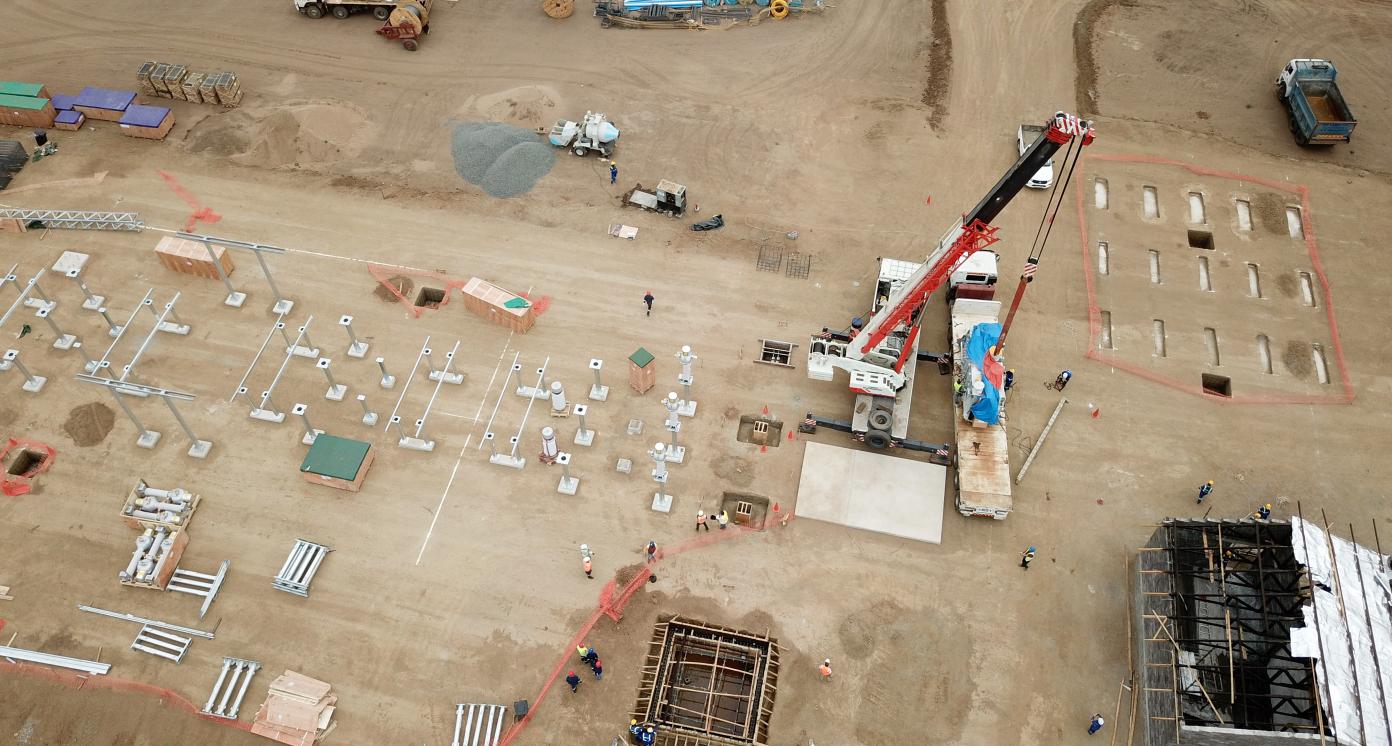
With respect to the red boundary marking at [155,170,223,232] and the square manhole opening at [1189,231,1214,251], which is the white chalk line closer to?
the red boundary marking at [155,170,223,232]

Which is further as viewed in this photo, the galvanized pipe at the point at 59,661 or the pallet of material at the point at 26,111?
the pallet of material at the point at 26,111

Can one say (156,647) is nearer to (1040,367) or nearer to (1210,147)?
(1040,367)

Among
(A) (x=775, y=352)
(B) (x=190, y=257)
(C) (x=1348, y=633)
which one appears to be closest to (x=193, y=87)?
(B) (x=190, y=257)

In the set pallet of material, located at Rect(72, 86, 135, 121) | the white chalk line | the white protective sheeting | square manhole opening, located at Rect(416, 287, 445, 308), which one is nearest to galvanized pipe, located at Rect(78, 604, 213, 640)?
the white chalk line

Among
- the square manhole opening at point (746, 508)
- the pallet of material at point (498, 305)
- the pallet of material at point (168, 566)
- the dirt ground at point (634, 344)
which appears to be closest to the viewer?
the dirt ground at point (634, 344)

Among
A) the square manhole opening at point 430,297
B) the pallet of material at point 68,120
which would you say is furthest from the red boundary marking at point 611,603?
the pallet of material at point 68,120

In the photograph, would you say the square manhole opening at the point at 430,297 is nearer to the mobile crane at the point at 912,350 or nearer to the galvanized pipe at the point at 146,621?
the galvanized pipe at the point at 146,621
